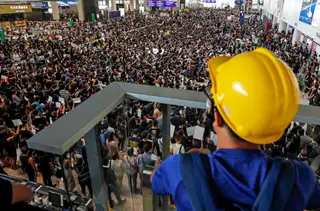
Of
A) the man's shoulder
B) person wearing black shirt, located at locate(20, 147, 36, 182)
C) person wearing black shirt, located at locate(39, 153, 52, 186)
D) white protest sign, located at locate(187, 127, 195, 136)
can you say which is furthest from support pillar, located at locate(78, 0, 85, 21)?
the man's shoulder

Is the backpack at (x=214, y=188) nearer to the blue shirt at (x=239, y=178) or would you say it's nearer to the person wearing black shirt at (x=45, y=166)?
the blue shirt at (x=239, y=178)

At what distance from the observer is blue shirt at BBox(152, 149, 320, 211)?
106 centimetres

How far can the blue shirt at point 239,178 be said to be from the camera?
1.06 metres

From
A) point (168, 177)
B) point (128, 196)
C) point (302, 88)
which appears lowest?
point (302, 88)

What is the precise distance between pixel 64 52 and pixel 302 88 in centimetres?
1603

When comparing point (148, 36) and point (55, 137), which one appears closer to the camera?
point (55, 137)

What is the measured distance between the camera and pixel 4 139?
7.25 metres

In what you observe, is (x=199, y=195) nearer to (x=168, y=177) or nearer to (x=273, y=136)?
(x=168, y=177)

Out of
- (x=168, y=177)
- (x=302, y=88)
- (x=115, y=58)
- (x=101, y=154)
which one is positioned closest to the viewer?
(x=168, y=177)

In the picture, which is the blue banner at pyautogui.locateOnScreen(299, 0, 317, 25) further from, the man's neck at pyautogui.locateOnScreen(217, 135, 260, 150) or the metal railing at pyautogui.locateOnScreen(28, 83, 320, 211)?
the man's neck at pyautogui.locateOnScreen(217, 135, 260, 150)

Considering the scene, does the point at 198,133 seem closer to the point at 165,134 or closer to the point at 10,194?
the point at 165,134

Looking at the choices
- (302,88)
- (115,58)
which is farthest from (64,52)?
(302,88)

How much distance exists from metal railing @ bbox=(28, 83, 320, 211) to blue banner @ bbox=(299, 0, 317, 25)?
23190 mm

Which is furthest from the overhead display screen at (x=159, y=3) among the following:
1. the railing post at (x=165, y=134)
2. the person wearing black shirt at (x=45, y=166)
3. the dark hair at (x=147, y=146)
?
the railing post at (x=165, y=134)
